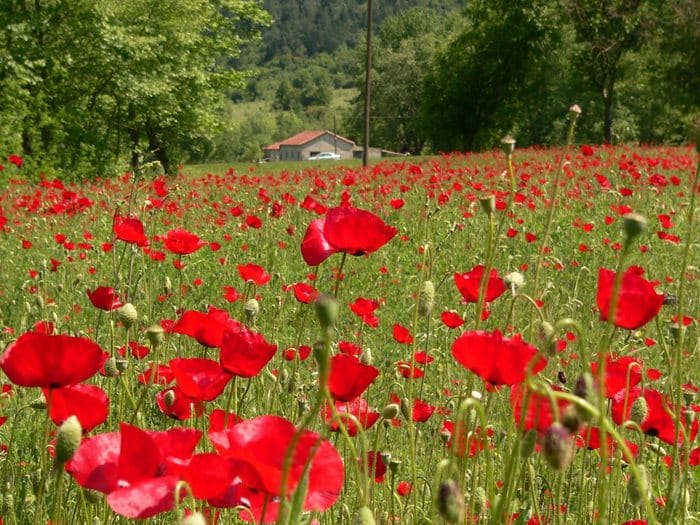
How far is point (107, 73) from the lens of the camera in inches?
755

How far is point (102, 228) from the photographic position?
252 inches

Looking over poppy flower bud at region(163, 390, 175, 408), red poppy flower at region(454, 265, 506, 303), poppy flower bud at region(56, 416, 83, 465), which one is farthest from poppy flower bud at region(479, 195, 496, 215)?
poppy flower bud at region(163, 390, 175, 408)

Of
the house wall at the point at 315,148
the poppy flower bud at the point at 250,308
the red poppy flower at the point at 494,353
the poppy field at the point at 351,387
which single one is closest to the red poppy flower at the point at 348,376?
the poppy field at the point at 351,387

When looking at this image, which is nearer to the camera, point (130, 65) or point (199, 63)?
point (130, 65)

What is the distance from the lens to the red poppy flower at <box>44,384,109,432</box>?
106cm

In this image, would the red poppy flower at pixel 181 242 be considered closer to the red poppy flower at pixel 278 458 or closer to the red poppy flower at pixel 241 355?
the red poppy flower at pixel 241 355

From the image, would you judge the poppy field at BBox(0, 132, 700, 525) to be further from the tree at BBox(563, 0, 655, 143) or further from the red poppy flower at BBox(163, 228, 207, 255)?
the tree at BBox(563, 0, 655, 143)

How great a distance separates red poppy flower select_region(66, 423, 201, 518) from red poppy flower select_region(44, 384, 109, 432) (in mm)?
162

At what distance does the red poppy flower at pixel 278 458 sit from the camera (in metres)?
0.72

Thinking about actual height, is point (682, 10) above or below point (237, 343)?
above

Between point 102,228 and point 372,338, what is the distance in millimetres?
3411

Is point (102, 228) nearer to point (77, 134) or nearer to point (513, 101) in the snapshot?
point (77, 134)

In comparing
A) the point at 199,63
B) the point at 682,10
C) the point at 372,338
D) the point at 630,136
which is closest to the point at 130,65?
the point at 199,63

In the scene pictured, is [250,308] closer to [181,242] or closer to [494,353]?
[181,242]
